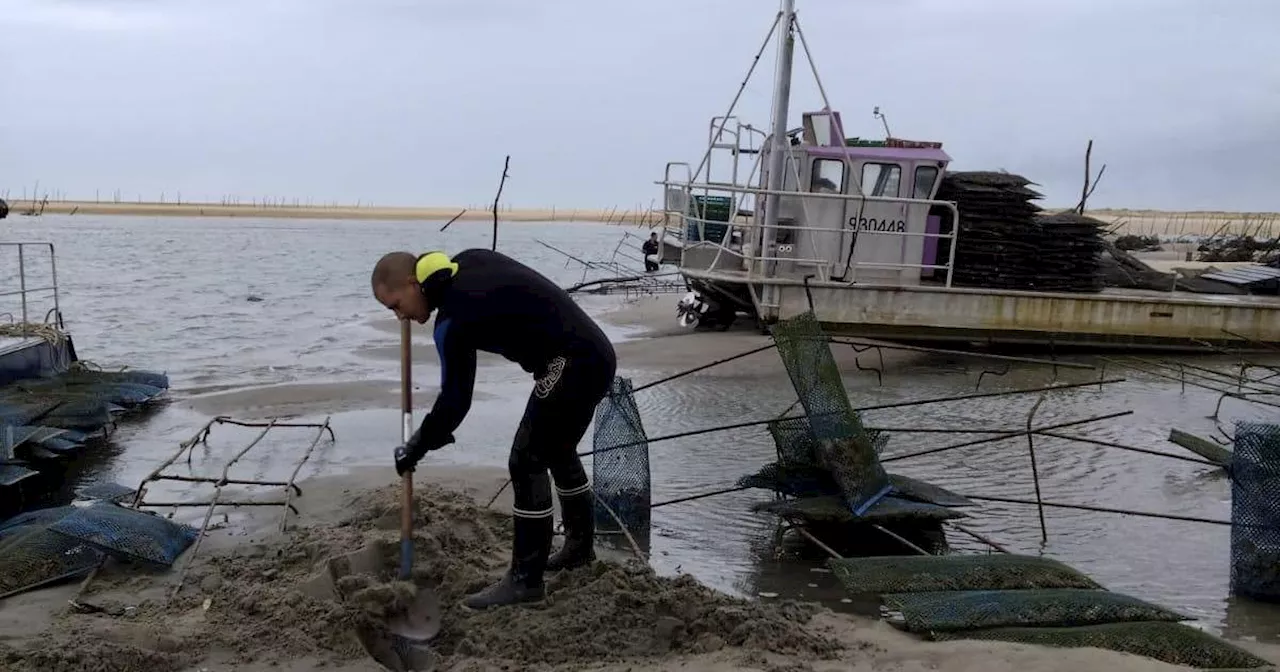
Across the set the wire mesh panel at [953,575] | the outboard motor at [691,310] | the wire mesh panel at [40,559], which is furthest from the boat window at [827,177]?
→ the wire mesh panel at [40,559]

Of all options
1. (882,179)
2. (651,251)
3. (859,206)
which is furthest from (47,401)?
(651,251)

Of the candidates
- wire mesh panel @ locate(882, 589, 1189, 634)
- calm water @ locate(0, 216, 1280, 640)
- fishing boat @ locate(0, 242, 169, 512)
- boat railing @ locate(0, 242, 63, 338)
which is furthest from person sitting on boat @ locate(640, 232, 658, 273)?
wire mesh panel @ locate(882, 589, 1189, 634)

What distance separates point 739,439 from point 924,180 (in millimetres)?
6552

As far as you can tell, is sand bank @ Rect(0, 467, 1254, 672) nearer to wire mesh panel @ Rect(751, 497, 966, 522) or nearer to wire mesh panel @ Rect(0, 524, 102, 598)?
wire mesh panel @ Rect(0, 524, 102, 598)

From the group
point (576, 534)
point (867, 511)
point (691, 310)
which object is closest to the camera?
point (576, 534)

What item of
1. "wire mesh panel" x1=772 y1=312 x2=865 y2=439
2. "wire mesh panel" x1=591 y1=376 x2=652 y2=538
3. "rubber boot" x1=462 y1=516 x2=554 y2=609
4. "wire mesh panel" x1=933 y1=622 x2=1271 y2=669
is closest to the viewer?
"wire mesh panel" x1=933 y1=622 x2=1271 y2=669

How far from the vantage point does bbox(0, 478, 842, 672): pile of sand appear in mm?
4102

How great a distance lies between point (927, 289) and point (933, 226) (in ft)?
4.83

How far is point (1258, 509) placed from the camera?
5.25 metres

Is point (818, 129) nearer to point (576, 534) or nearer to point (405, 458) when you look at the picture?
point (576, 534)

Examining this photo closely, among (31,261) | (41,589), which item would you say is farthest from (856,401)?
(31,261)

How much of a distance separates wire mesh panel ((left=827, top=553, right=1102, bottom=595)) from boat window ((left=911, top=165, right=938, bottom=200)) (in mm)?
9870

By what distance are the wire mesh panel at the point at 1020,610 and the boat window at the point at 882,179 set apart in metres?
10.2

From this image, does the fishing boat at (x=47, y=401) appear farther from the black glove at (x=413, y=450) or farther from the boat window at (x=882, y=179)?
the boat window at (x=882, y=179)
